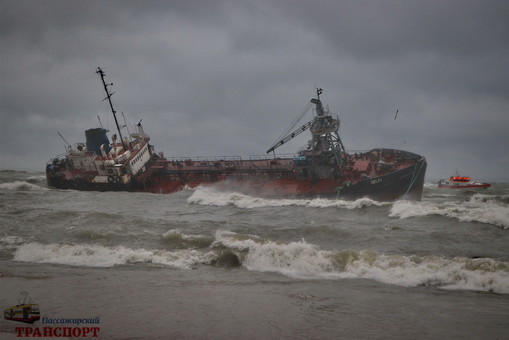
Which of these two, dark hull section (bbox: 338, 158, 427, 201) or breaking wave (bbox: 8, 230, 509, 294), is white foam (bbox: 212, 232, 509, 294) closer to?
breaking wave (bbox: 8, 230, 509, 294)

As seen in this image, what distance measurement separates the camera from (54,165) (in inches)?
1874

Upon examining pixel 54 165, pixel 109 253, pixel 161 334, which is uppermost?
pixel 54 165

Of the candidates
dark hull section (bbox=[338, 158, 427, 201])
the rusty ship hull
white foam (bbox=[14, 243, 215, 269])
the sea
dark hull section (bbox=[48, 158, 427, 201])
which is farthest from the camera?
the rusty ship hull

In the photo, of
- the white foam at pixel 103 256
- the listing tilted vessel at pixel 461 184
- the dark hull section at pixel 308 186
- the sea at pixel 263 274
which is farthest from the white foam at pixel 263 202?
the listing tilted vessel at pixel 461 184

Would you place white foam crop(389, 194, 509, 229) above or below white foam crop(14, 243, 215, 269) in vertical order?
below

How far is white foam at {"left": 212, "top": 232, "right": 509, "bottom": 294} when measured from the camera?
10.7 meters

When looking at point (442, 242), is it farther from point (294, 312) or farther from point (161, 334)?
point (161, 334)

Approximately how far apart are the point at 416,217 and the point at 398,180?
13910mm

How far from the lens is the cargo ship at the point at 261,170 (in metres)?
33.8

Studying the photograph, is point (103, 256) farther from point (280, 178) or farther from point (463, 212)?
point (280, 178)

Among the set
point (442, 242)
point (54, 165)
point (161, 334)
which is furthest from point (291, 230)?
point (54, 165)

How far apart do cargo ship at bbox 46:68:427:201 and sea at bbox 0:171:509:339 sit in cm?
1058

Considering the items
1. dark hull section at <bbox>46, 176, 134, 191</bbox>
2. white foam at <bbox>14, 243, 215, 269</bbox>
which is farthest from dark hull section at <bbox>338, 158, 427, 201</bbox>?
dark hull section at <bbox>46, 176, 134, 191</bbox>

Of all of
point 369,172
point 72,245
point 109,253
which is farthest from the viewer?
point 369,172
